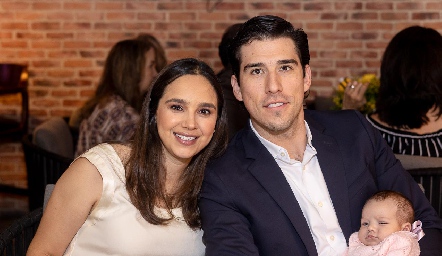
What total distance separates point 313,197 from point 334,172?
0.41 ft

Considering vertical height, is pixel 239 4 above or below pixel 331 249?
above

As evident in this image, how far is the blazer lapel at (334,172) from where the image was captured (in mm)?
2414

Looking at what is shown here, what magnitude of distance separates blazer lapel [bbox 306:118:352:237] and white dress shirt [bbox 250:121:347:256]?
0.02 m

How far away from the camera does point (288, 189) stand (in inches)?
92.7

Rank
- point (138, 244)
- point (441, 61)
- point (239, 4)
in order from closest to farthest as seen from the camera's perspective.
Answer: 1. point (138, 244)
2. point (441, 61)
3. point (239, 4)

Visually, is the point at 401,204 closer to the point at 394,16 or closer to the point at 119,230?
the point at 119,230

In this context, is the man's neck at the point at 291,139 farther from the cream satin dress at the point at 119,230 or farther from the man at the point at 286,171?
the cream satin dress at the point at 119,230

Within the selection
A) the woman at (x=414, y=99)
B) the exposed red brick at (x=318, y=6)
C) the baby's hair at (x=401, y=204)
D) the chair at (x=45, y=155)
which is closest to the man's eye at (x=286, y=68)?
the baby's hair at (x=401, y=204)

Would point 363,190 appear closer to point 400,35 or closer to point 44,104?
point 400,35

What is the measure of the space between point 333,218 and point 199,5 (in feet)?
10.0

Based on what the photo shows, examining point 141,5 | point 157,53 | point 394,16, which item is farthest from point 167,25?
point 394,16

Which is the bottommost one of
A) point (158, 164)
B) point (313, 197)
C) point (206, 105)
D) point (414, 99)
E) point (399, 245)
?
point (399, 245)

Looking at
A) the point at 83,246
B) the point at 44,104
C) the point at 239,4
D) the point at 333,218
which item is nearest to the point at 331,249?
the point at 333,218

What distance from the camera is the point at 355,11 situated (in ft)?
16.9
